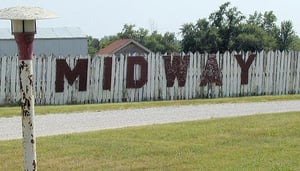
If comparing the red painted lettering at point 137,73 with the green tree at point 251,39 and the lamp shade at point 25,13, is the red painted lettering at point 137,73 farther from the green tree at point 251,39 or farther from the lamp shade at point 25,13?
the green tree at point 251,39

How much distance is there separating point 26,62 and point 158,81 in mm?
14966

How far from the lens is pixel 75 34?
44.1m

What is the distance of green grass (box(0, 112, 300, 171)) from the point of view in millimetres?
7891

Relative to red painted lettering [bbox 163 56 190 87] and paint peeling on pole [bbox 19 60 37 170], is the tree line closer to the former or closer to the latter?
red painted lettering [bbox 163 56 190 87]

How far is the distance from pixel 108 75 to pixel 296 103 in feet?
19.4

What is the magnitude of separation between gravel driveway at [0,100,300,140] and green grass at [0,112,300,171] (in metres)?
1.38

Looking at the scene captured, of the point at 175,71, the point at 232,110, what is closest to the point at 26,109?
the point at 232,110

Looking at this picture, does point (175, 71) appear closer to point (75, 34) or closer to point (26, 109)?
point (26, 109)

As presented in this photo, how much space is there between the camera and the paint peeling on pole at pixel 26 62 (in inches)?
204

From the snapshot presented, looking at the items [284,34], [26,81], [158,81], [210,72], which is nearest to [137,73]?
[158,81]

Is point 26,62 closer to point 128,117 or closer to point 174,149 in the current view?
point 174,149

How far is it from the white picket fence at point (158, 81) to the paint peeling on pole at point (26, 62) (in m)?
12.7

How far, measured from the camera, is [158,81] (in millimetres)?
20266

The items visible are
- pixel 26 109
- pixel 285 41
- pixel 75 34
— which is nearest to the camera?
pixel 26 109
